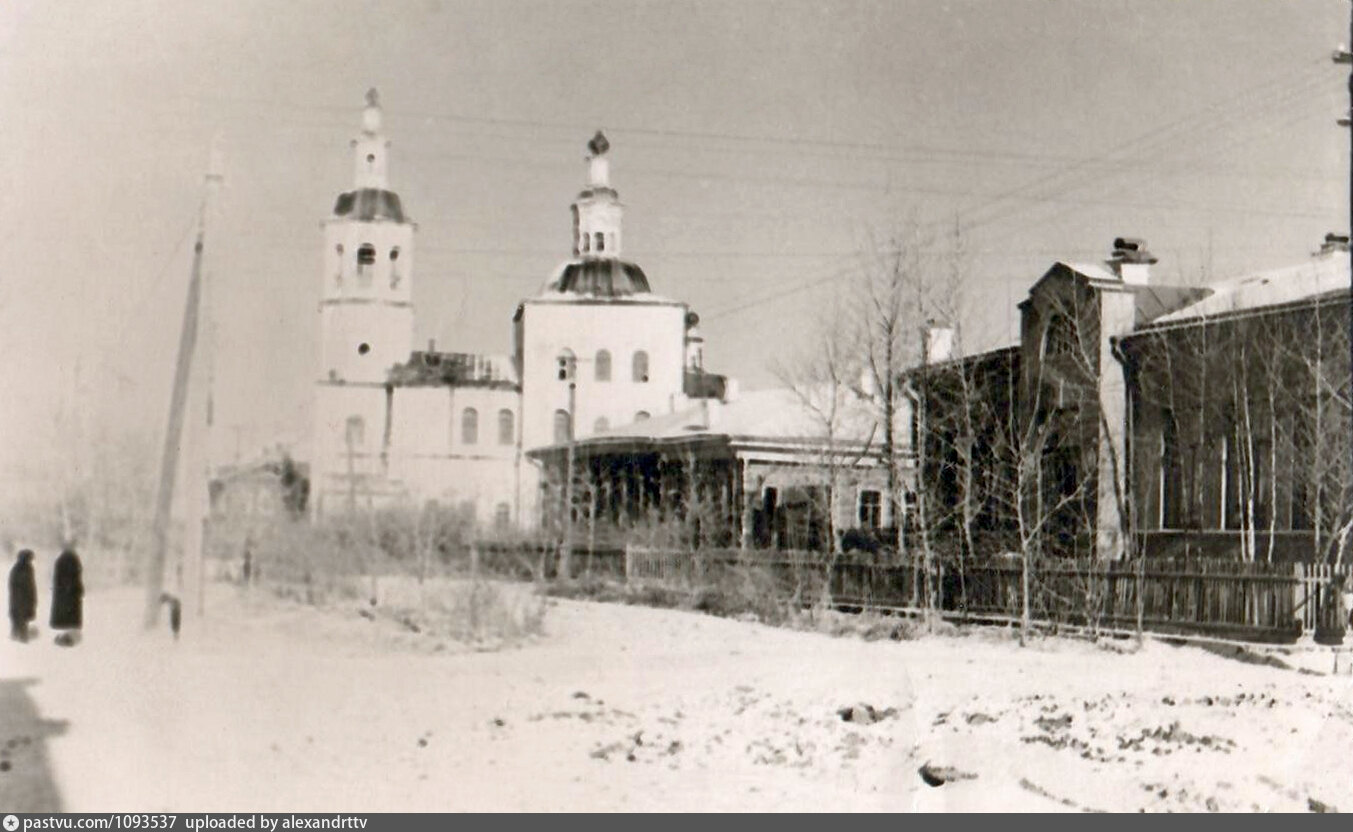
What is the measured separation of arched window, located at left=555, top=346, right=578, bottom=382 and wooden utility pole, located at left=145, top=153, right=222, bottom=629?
1.63 meters

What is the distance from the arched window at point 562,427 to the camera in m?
6.71

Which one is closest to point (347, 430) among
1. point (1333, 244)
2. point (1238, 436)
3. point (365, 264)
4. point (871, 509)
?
point (365, 264)

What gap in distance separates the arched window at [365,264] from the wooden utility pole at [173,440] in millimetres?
717

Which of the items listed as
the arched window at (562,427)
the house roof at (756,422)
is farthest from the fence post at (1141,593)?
the arched window at (562,427)

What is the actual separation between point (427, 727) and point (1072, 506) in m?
6.99

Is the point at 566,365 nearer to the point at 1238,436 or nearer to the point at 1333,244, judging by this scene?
the point at 1333,244

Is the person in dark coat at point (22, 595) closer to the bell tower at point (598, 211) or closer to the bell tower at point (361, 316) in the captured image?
the bell tower at point (361, 316)

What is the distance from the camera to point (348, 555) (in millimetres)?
6082

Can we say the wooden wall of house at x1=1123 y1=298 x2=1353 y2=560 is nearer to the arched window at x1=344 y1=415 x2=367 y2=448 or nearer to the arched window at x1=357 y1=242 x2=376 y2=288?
the arched window at x1=357 y1=242 x2=376 y2=288

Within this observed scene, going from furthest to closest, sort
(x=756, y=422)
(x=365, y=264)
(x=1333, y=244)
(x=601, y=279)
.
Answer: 1. (x=756, y=422)
2. (x=1333, y=244)
3. (x=601, y=279)
4. (x=365, y=264)

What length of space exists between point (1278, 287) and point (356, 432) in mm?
7074

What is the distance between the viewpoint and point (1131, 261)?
10406mm

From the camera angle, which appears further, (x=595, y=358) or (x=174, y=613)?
(x=595, y=358)
